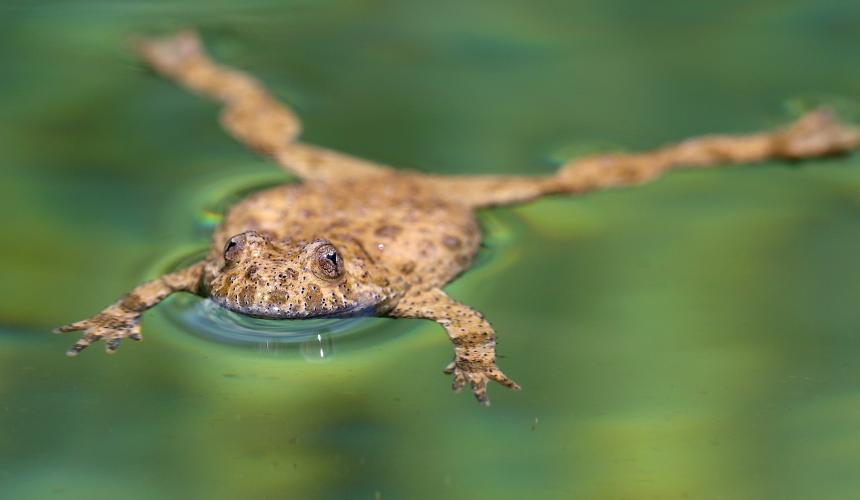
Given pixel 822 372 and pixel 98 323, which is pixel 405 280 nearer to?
pixel 98 323

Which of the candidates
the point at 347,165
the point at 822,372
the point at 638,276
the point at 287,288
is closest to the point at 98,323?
the point at 287,288

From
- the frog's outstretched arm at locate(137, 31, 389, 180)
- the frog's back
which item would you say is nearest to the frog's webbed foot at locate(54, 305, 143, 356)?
the frog's back

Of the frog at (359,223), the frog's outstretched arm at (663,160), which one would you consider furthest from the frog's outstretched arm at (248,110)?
the frog's outstretched arm at (663,160)

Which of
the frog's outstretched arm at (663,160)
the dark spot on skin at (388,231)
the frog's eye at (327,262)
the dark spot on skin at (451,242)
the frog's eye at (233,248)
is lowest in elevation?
the frog's eye at (327,262)

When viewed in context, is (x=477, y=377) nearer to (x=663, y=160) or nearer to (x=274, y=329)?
(x=274, y=329)

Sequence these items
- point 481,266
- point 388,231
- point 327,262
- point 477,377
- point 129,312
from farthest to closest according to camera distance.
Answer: point 481,266 → point 388,231 → point 129,312 → point 327,262 → point 477,377

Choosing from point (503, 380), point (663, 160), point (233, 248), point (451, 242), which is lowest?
point (503, 380)

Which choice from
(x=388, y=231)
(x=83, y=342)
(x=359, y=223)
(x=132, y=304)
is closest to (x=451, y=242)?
(x=388, y=231)

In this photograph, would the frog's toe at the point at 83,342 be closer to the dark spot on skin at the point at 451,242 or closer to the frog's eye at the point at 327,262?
the frog's eye at the point at 327,262

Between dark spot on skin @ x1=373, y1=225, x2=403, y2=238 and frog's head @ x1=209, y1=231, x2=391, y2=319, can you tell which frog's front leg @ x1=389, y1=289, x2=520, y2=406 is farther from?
dark spot on skin @ x1=373, y1=225, x2=403, y2=238
